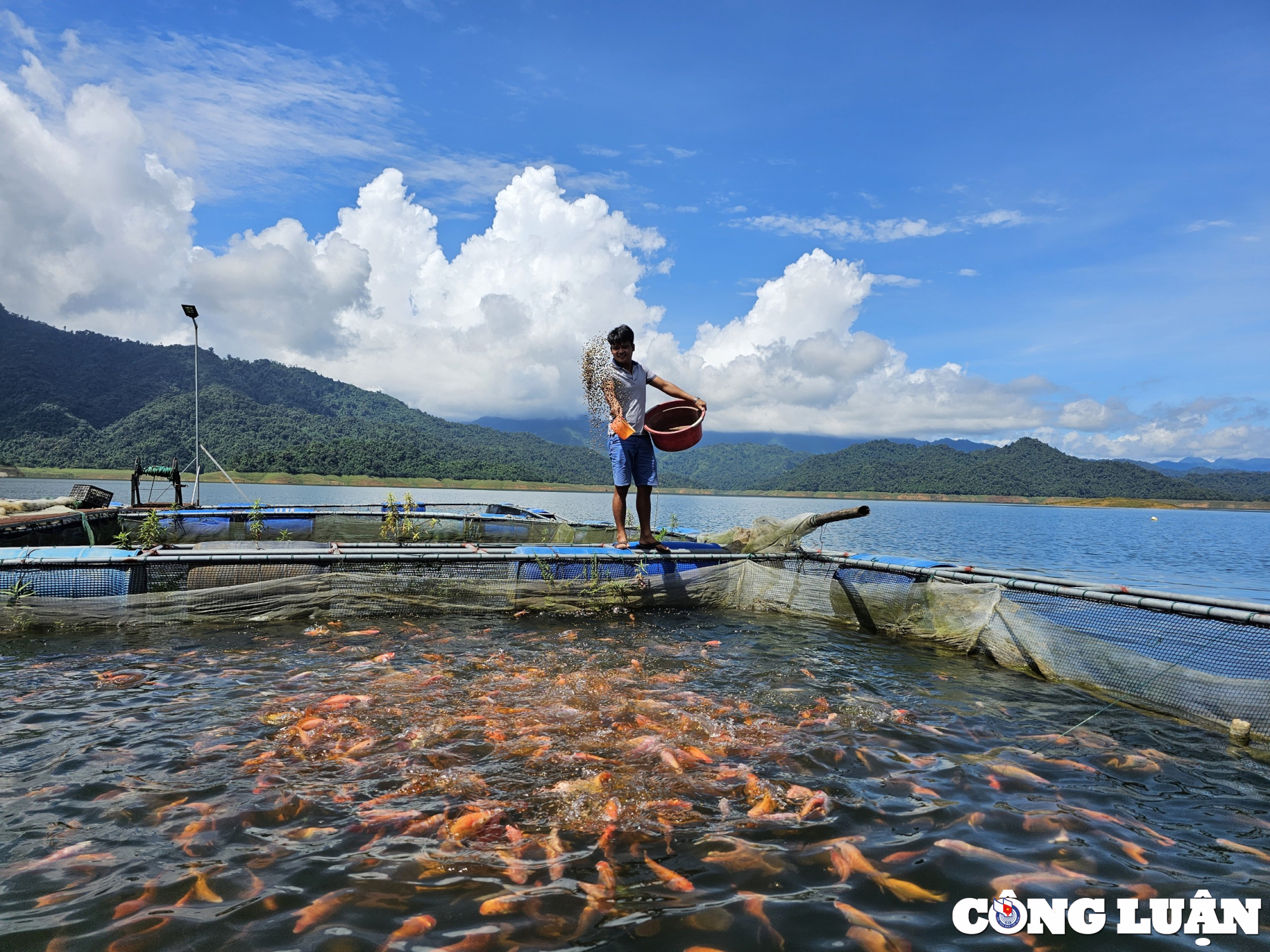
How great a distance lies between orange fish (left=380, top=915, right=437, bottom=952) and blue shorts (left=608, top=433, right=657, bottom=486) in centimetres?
748

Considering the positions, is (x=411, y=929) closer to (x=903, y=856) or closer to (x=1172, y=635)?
(x=903, y=856)

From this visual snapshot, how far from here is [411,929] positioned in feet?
8.96

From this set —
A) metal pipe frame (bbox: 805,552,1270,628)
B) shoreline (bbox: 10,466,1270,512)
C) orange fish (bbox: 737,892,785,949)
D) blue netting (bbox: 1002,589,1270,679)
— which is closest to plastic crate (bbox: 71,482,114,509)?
metal pipe frame (bbox: 805,552,1270,628)

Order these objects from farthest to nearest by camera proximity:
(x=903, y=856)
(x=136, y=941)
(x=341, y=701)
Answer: (x=341, y=701), (x=903, y=856), (x=136, y=941)

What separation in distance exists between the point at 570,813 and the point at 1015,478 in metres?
190

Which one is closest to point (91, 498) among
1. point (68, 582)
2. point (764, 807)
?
point (68, 582)

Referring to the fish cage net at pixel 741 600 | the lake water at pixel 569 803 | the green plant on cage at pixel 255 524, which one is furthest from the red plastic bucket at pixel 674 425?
the green plant on cage at pixel 255 524

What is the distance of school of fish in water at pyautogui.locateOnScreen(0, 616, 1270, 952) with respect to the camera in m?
2.85

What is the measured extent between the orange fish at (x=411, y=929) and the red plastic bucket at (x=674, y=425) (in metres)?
7.27

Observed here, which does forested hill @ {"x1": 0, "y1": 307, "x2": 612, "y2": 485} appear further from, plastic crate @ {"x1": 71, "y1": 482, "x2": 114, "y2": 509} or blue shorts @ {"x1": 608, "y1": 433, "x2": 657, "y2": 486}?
blue shorts @ {"x1": 608, "y1": 433, "x2": 657, "y2": 486}

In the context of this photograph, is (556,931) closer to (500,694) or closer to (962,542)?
(500,694)

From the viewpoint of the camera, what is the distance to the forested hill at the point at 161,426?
129 metres

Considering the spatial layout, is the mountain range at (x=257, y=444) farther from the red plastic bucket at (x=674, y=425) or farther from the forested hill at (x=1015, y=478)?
the red plastic bucket at (x=674, y=425)

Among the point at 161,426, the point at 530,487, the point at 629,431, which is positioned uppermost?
the point at 161,426
